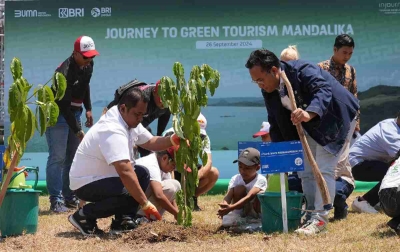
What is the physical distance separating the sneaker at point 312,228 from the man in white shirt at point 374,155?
164 cm

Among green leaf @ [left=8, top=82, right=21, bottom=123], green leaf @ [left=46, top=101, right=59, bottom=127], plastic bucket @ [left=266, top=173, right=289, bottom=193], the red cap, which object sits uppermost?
the red cap

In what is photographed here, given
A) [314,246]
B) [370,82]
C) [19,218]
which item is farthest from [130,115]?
[370,82]

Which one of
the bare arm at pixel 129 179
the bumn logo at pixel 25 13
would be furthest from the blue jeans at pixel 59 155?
the bumn logo at pixel 25 13

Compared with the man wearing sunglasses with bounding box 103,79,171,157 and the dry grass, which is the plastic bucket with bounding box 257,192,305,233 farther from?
the man wearing sunglasses with bounding box 103,79,171,157

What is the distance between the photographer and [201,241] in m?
4.91

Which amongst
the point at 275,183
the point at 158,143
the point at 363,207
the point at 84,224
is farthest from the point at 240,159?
the point at 363,207

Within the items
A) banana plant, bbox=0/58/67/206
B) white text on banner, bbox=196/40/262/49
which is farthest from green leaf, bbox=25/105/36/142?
white text on banner, bbox=196/40/262/49

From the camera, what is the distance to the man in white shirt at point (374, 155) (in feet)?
22.4

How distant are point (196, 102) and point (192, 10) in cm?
515

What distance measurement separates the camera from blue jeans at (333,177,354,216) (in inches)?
243

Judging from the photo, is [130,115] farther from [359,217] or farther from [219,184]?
[219,184]

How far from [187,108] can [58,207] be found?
263cm

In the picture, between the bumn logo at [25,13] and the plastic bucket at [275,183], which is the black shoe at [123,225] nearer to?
the plastic bucket at [275,183]

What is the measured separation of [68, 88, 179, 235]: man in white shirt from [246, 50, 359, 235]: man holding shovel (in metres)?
0.78
